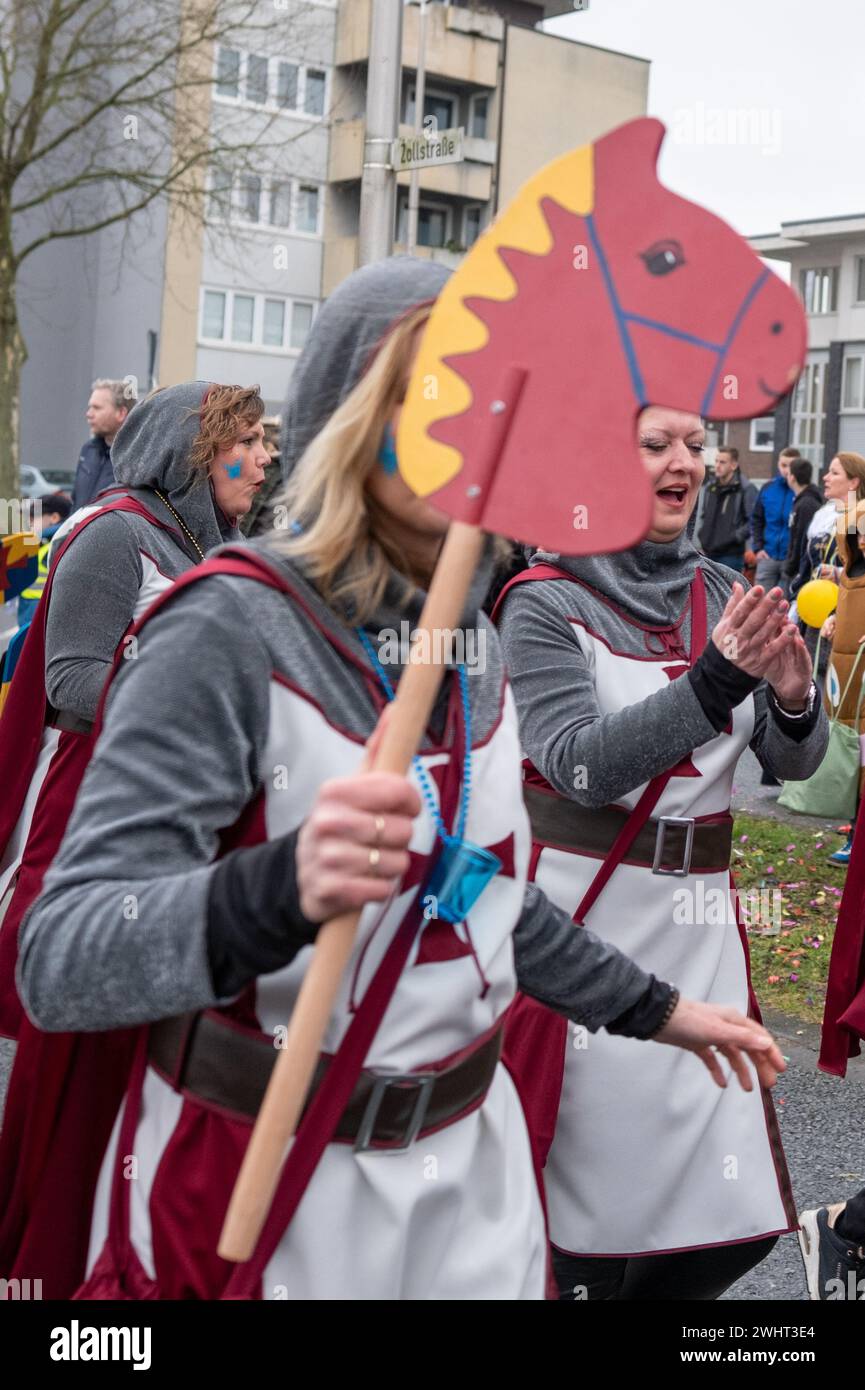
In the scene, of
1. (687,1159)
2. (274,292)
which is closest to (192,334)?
(274,292)

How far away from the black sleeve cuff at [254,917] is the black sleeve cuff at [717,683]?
131 centimetres

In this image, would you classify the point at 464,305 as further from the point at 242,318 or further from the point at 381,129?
the point at 242,318

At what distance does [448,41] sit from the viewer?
40594 mm

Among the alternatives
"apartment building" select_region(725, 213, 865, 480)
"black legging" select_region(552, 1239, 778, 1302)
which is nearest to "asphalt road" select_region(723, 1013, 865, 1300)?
"black legging" select_region(552, 1239, 778, 1302)

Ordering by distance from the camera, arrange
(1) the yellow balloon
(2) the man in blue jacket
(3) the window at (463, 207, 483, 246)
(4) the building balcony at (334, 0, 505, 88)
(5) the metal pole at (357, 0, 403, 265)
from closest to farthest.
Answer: (5) the metal pole at (357, 0, 403, 265) → (1) the yellow balloon → (2) the man in blue jacket → (4) the building balcony at (334, 0, 505, 88) → (3) the window at (463, 207, 483, 246)

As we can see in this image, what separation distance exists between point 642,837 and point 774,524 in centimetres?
1184

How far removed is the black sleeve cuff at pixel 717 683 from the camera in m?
2.62

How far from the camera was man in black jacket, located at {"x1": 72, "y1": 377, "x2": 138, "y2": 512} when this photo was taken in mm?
8852

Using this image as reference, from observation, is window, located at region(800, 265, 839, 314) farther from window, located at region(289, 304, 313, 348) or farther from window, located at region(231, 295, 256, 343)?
window, located at region(231, 295, 256, 343)

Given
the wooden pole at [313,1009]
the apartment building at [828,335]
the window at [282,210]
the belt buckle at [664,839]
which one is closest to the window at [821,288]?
the apartment building at [828,335]

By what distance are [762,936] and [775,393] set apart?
557 centimetres

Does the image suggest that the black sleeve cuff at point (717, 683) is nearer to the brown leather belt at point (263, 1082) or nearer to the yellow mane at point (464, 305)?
the brown leather belt at point (263, 1082)

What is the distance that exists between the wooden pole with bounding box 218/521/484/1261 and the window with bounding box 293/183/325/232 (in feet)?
136
